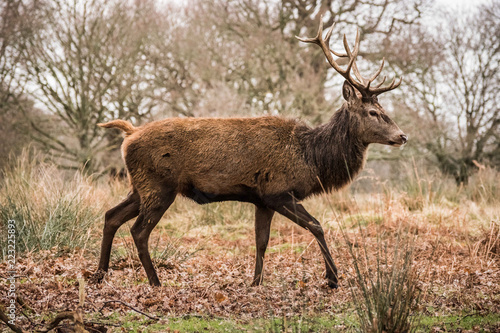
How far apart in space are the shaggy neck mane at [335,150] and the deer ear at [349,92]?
0.13 meters

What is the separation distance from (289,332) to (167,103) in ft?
46.7

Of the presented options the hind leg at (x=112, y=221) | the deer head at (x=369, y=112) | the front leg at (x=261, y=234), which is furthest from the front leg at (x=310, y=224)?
the hind leg at (x=112, y=221)

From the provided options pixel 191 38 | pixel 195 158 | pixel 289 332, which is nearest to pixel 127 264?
pixel 195 158

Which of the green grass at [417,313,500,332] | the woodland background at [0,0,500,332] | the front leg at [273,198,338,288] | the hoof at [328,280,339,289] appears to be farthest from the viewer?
the woodland background at [0,0,500,332]

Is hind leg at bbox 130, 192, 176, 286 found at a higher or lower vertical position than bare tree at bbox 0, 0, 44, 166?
lower

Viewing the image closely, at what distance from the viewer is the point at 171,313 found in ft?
13.9

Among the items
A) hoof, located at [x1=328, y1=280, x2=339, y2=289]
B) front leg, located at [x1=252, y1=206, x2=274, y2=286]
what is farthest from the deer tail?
hoof, located at [x1=328, y1=280, x2=339, y2=289]

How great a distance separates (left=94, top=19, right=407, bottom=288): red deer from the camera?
554cm

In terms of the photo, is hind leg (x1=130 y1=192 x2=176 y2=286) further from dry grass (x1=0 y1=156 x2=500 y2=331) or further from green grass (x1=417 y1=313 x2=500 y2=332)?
green grass (x1=417 y1=313 x2=500 y2=332)

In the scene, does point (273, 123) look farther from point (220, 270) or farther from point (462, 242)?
point (462, 242)

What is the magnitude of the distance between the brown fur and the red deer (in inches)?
0.5

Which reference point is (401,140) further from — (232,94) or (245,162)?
(232,94)

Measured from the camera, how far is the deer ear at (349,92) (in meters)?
5.93

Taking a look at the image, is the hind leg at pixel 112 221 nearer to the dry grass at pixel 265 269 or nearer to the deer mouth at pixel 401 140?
the dry grass at pixel 265 269
